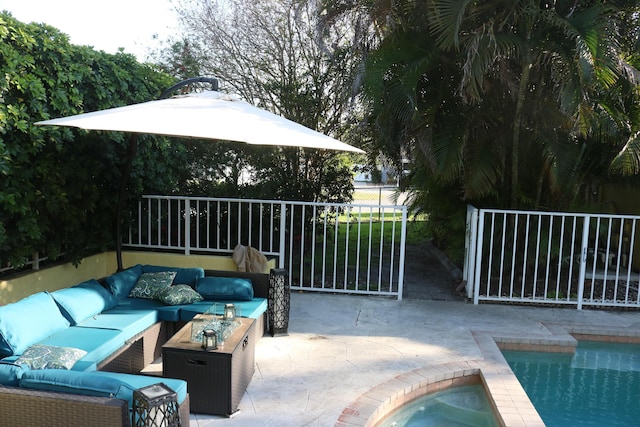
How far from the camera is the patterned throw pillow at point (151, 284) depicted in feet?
15.9

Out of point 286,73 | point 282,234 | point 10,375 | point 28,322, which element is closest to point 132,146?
point 282,234

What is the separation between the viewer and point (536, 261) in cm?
659

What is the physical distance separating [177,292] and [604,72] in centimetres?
486

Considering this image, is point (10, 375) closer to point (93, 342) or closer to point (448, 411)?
point (93, 342)

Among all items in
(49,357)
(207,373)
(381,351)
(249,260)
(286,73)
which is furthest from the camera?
(286,73)

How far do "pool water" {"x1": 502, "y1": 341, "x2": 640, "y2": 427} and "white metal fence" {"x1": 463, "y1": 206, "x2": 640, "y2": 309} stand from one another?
1.11m

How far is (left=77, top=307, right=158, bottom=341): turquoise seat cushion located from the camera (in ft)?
12.9

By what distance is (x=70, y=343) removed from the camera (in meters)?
3.56

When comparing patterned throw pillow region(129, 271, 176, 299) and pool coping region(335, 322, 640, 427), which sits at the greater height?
patterned throw pillow region(129, 271, 176, 299)

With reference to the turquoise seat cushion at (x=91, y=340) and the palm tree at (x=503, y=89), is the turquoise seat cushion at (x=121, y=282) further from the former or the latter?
the palm tree at (x=503, y=89)

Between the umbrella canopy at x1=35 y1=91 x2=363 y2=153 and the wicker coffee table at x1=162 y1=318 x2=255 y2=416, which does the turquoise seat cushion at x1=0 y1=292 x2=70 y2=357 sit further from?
the umbrella canopy at x1=35 y1=91 x2=363 y2=153

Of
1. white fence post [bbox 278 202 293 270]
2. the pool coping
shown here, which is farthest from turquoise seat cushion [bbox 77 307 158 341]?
white fence post [bbox 278 202 293 270]

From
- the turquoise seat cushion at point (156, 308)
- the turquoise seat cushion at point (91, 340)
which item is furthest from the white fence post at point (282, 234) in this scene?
the turquoise seat cushion at point (91, 340)

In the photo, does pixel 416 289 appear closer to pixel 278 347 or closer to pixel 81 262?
pixel 278 347
